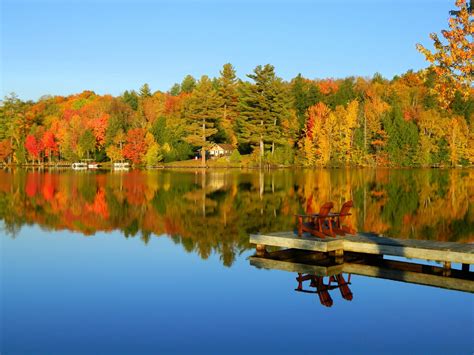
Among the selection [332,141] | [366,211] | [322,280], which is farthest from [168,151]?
[322,280]

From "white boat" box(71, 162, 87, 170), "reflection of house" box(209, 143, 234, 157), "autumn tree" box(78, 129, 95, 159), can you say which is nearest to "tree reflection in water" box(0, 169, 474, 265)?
"reflection of house" box(209, 143, 234, 157)

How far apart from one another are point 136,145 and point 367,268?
88064 millimetres

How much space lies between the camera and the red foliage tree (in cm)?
10050

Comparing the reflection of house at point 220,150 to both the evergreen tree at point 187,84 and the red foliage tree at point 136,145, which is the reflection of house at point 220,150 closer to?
the red foliage tree at point 136,145

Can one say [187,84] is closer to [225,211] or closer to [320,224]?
[225,211]

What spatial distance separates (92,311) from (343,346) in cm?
506

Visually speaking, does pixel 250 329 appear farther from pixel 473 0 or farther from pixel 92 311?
pixel 473 0

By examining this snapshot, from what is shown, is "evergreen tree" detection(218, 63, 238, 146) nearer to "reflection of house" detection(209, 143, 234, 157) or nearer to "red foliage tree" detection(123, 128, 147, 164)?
"reflection of house" detection(209, 143, 234, 157)

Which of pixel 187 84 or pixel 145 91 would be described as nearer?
pixel 145 91

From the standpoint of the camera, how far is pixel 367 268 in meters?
14.9

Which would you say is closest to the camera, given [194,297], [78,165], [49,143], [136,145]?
[194,297]

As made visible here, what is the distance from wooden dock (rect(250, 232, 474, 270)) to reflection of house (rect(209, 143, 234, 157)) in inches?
3351

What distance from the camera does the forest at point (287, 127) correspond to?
288ft

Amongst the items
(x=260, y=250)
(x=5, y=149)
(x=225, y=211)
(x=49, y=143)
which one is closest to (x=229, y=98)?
(x=49, y=143)
